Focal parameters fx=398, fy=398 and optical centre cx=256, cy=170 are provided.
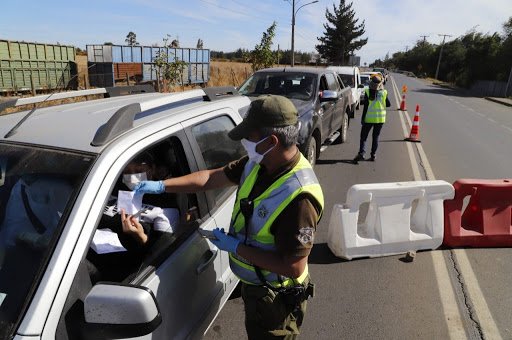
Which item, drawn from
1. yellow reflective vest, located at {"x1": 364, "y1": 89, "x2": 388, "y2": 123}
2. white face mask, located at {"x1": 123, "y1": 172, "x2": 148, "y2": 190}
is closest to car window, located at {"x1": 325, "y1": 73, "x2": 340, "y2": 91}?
yellow reflective vest, located at {"x1": 364, "y1": 89, "x2": 388, "y2": 123}

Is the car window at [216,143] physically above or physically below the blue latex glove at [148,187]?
above

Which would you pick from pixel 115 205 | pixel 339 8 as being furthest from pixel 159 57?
pixel 339 8

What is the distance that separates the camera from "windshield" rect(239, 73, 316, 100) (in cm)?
768

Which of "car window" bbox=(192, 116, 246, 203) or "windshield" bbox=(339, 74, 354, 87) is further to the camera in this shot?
"windshield" bbox=(339, 74, 354, 87)

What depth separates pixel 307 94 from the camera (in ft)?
24.8

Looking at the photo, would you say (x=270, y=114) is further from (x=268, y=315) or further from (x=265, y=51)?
(x=265, y=51)

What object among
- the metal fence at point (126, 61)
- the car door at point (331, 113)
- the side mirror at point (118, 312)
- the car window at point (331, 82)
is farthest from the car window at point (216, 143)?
the metal fence at point (126, 61)

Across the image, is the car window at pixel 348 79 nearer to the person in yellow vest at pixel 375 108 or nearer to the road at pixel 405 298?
the person in yellow vest at pixel 375 108

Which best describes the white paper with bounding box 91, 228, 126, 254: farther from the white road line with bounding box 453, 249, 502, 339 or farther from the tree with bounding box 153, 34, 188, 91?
the tree with bounding box 153, 34, 188, 91

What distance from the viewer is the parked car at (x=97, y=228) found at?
1.51 m

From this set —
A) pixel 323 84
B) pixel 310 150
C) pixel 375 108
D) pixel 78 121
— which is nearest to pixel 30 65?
pixel 323 84

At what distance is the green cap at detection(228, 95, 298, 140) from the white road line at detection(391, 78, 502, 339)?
2531mm

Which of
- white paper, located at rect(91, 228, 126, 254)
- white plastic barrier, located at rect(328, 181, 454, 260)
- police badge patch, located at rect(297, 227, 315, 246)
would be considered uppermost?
police badge patch, located at rect(297, 227, 315, 246)

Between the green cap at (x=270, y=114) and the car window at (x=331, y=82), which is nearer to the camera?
the green cap at (x=270, y=114)
